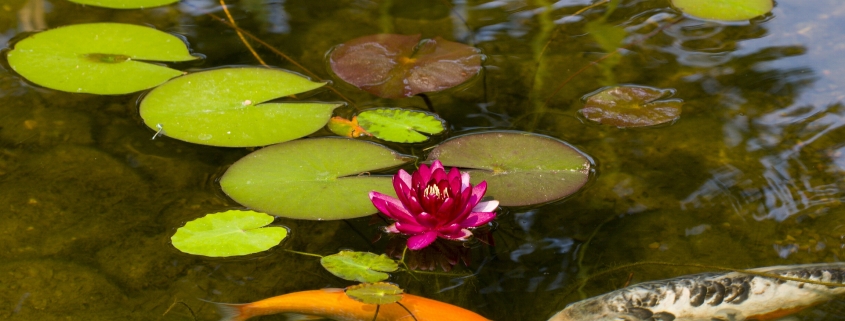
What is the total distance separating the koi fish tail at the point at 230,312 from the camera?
176cm

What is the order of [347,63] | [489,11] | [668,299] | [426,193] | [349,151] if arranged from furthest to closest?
[489,11] → [347,63] → [349,151] → [426,193] → [668,299]

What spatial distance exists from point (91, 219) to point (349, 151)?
0.78 m

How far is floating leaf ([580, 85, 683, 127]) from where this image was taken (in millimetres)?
2484

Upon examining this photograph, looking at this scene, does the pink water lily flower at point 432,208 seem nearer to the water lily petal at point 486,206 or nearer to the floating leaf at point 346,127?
the water lily petal at point 486,206

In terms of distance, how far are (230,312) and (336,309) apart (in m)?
0.26

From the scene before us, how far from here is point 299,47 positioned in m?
2.92

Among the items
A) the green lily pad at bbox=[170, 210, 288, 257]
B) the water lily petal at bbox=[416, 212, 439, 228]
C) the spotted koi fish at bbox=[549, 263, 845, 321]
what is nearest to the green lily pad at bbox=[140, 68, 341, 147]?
the green lily pad at bbox=[170, 210, 288, 257]

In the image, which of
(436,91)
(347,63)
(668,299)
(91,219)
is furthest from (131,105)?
(668,299)

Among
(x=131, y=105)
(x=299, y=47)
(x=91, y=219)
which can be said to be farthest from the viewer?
(x=299, y=47)

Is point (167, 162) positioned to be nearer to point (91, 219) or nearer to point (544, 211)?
point (91, 219)

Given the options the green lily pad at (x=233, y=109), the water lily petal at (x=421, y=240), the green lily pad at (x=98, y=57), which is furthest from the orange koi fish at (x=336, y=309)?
the green lily pad at (x=98, y=57)

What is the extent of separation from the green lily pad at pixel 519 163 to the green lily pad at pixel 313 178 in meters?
0.18

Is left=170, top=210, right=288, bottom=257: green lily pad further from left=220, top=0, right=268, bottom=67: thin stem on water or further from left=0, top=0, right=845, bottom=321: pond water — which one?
left=220, top=0, right=268, bottom=67: thin stem on water

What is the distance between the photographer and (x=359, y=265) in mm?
1880
